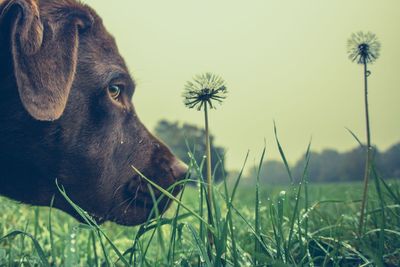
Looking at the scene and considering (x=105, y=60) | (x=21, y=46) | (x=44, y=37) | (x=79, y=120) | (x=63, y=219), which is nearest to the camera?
(x=21, y=46)

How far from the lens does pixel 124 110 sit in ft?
10.6

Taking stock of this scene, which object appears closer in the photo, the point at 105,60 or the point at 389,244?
the point at 389,244

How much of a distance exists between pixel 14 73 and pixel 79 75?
0.48 m

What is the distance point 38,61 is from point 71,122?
485mm

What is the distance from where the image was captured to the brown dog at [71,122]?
102 inches

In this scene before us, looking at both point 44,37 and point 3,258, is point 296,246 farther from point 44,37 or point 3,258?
point 44,37

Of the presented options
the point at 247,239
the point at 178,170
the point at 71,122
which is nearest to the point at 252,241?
the point at 247,239

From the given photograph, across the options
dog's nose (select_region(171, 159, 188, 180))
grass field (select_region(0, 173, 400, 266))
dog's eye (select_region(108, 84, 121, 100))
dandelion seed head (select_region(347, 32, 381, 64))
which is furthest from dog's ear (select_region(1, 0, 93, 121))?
dandelion seed head (select_region(347, 32, 381, 64))

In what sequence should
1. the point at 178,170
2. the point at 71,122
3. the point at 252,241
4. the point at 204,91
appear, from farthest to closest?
the point at 178,170 < the point at 71,122 < the point at 252,241 < the point at 204,91

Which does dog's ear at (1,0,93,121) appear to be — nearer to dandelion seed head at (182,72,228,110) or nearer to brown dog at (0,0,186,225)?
brown dog at (0,0,186,225)

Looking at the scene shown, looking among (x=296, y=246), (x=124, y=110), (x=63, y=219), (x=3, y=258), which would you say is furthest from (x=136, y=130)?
(x=63, y=219)

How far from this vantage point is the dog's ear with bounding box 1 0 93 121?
2.53 metres

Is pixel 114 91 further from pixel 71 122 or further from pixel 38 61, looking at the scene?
pixel 38 61

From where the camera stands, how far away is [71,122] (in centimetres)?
296
